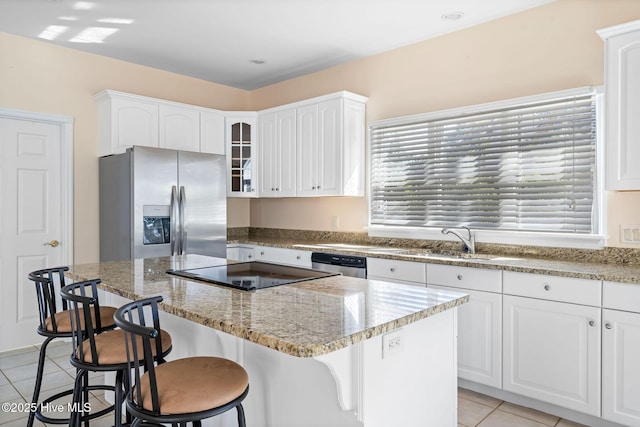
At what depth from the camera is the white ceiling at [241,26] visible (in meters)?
3.22

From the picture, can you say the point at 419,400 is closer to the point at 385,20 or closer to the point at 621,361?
the point at 621,361

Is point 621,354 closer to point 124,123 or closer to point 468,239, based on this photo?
point 468,239

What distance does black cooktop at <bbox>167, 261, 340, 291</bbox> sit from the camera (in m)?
2.02

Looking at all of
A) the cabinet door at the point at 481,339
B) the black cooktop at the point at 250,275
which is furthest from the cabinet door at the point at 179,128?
the cabinet door at the point at 481,339

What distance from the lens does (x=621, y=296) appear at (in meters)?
2.32

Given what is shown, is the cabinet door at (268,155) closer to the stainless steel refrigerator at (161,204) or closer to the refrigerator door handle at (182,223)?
the stainless steel refrigerator at (161,204)

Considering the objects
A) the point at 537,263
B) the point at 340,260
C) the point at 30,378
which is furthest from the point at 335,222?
the point at 30,378

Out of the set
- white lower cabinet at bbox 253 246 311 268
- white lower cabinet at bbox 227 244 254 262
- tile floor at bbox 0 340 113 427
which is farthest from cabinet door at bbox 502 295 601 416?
white lower cabinet at bbox 227 244 254 262

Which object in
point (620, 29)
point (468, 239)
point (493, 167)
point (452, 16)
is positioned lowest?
point (468, 239)

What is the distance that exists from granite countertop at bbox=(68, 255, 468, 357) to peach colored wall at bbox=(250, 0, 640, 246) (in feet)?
6.59

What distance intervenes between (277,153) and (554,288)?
3.05 metres

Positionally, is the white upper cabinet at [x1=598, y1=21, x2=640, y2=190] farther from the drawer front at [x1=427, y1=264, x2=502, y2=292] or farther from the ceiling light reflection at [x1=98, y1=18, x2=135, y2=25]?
the ceiling light reflection at [x1=98, y1=18, x2=135, y2=25]

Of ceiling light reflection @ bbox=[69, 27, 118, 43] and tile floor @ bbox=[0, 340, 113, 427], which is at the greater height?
ceiling light reflection @ bbox=[69, 27, 118, 43]

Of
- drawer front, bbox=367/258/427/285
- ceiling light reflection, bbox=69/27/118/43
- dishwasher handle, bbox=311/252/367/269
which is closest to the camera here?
drawer front, bbox=367/258/427/285
